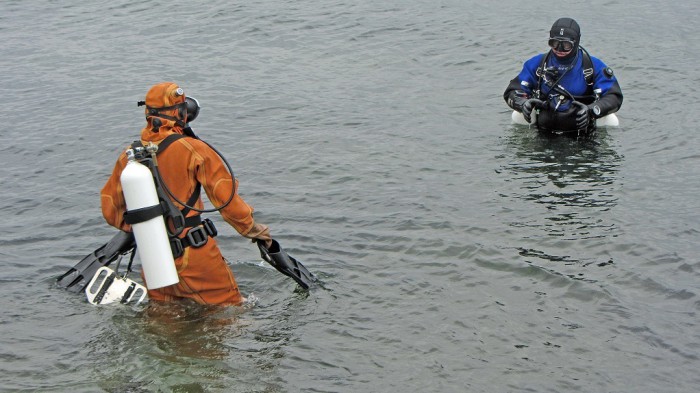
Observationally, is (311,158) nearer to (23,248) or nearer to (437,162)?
(437,162)

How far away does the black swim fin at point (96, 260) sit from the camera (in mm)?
6602

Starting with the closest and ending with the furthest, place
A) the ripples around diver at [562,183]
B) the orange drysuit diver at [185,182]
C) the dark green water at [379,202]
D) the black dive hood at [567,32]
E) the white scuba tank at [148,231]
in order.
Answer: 1. the white scuba tank at [148,231]
2. the orange drysuit diver at [185,182]
3. the dark green water at [379,202]
4. the ripples around diver at [562,183]
5. the black dive hood at [567,32]

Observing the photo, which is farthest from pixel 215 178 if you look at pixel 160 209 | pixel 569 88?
pixel 569 88

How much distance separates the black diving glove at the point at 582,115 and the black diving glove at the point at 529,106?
416 millimetres

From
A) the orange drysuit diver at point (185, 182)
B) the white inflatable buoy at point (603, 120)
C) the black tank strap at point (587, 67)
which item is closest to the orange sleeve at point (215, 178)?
the orange drysuit diver at point (185, 182)

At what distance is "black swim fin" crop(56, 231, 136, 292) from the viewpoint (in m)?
6.60

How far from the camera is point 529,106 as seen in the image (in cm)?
1064

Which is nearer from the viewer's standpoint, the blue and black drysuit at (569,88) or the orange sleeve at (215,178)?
the orange sleeve at (215,178)

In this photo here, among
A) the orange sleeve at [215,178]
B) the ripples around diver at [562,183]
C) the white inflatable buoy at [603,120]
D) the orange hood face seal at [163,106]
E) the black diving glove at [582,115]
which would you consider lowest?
the ripples around diver at [562,183]

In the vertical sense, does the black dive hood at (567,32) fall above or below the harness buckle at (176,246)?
above

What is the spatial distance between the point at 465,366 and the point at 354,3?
42.7ft

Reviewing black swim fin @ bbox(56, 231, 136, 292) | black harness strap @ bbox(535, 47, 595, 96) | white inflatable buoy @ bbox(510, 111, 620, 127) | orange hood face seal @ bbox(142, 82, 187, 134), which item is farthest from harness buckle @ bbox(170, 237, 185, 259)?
white inflatable buoy @ bbox(510, 111, 620, 127)

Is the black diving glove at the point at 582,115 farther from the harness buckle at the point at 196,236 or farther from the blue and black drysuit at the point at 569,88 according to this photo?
the harness buckle at the point at 196,236

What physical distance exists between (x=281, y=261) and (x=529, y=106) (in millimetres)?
4997
